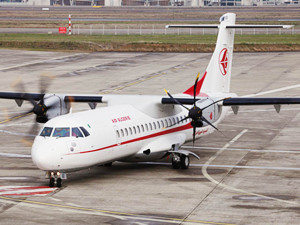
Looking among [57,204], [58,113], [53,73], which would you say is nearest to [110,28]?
[53,73]

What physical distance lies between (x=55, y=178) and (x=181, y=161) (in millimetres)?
6412

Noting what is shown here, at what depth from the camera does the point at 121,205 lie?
23844 millimetres

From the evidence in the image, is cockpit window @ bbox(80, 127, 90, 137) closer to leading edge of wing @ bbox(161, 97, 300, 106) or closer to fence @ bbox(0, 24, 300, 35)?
leading edge of wing @ bbox(161, 97, 300, 106)

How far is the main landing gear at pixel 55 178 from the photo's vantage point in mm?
25906

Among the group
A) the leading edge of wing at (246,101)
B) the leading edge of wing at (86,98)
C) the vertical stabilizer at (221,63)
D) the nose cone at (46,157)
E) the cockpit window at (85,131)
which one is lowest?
the nose cone at (46,157)

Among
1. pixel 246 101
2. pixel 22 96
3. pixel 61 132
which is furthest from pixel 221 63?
pixel 61 132

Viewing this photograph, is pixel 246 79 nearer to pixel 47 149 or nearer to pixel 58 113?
pixel 58 113

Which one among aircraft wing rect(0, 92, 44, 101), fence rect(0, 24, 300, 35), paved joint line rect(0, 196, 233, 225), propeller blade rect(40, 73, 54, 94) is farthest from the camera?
fence rect(0, 24, 300, 35)

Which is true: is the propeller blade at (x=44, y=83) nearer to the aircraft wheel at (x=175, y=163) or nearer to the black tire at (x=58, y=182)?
the black tire at (x=58, y=182)

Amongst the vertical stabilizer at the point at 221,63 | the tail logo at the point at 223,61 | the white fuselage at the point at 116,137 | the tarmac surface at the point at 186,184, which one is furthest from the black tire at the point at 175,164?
the tail logo at the point at 223,61

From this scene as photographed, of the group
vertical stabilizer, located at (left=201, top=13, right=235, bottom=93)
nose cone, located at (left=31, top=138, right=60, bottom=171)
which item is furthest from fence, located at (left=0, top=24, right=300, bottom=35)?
nose cone, located at (left=31, top=138, right=60, bottom=171)

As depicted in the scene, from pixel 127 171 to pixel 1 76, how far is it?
3658 cm

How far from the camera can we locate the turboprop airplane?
25.6 meters

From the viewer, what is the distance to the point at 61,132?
84.6 ft
